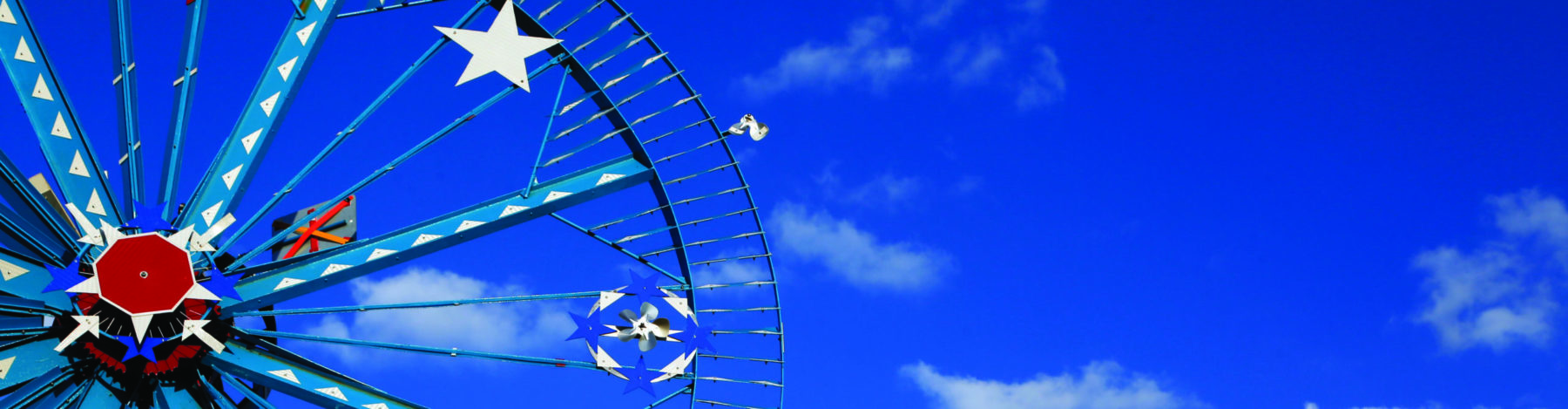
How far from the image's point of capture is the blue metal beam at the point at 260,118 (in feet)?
66.0

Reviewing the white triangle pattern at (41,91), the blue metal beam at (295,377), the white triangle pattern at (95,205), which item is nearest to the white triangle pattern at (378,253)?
the blue metal beam at (295,377)

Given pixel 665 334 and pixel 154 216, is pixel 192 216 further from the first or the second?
pixel 665 334

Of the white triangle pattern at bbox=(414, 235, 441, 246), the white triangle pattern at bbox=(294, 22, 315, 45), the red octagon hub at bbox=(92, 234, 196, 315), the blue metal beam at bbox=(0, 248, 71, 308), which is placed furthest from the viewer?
the white triangle pattern at bbox=(414, 235, 441, 246)

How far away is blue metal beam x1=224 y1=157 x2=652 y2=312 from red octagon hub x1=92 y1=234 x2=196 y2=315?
971mm

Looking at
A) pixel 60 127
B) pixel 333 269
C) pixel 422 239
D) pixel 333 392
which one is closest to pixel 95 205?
pixel 60 127

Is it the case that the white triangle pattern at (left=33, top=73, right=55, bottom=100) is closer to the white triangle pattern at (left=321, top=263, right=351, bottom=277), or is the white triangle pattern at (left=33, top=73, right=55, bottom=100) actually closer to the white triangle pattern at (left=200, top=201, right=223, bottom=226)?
the white triangle pattern at (left=200, top=201, right=223, bottom=226)

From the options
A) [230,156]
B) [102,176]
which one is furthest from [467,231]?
[102,176]

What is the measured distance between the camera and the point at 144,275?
18.9 metres

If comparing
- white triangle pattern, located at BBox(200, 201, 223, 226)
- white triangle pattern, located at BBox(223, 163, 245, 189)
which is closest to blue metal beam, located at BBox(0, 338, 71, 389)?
white triangle pattern, located at BBox(200, 201, 223, 226)

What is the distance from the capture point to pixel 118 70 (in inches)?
790

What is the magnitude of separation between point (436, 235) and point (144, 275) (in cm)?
404

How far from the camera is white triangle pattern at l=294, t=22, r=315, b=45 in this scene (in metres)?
21.3

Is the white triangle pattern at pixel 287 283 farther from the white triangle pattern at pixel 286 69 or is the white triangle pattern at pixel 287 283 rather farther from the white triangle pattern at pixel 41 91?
the white triangle pattern at pixel 41 91

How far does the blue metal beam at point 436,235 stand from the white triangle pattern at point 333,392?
1292 mm
